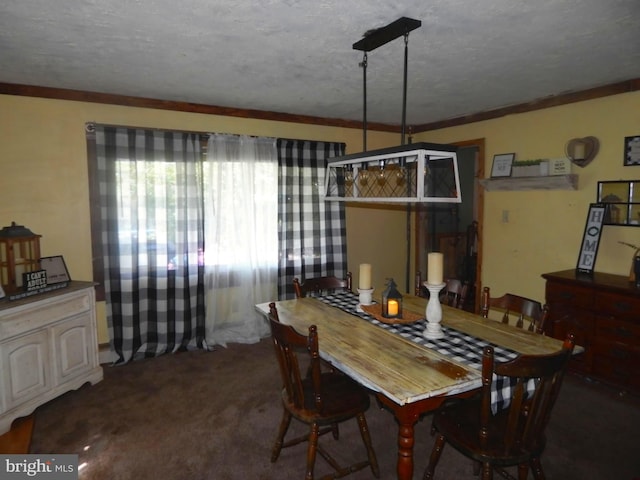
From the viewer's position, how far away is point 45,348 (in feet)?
9.10

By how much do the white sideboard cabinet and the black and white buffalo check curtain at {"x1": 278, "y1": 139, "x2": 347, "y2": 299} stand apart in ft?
5.90

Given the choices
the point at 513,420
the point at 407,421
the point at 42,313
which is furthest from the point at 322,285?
the point at 42,313

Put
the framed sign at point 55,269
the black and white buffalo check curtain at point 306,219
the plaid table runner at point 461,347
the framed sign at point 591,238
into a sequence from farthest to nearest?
the black and white buffalo check curtain at point 306,219, the framed sign at point 591,238, the framed sign at point 55,269, the plaid table runner at point 461,347

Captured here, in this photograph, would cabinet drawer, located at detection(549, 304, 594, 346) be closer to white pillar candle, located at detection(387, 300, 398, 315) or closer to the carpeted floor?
the carpeted floor

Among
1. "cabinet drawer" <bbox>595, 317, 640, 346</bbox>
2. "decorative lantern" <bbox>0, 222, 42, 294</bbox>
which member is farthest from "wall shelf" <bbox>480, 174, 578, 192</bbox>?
"decorative lantern" <bbox>0, 222, 42, 294</bbox>

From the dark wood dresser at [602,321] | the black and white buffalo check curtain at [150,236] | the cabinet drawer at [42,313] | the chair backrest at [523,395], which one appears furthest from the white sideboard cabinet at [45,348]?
the dark wood dresser at [602,321]

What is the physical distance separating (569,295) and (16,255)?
4.25m

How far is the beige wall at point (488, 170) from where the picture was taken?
313cm

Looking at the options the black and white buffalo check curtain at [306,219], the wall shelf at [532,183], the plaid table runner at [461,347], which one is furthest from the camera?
the black and white buffalo check curtain at [306,219]

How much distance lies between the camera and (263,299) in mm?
4168

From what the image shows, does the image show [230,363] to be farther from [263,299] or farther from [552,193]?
[552,193]

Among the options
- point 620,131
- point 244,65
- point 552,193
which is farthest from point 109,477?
point 620,131

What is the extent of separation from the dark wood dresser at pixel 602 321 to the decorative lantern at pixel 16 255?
3.73 metres

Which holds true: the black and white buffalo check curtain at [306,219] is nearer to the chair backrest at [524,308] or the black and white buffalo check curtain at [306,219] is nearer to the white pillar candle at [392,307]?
the white pillar candle at [392,307]
